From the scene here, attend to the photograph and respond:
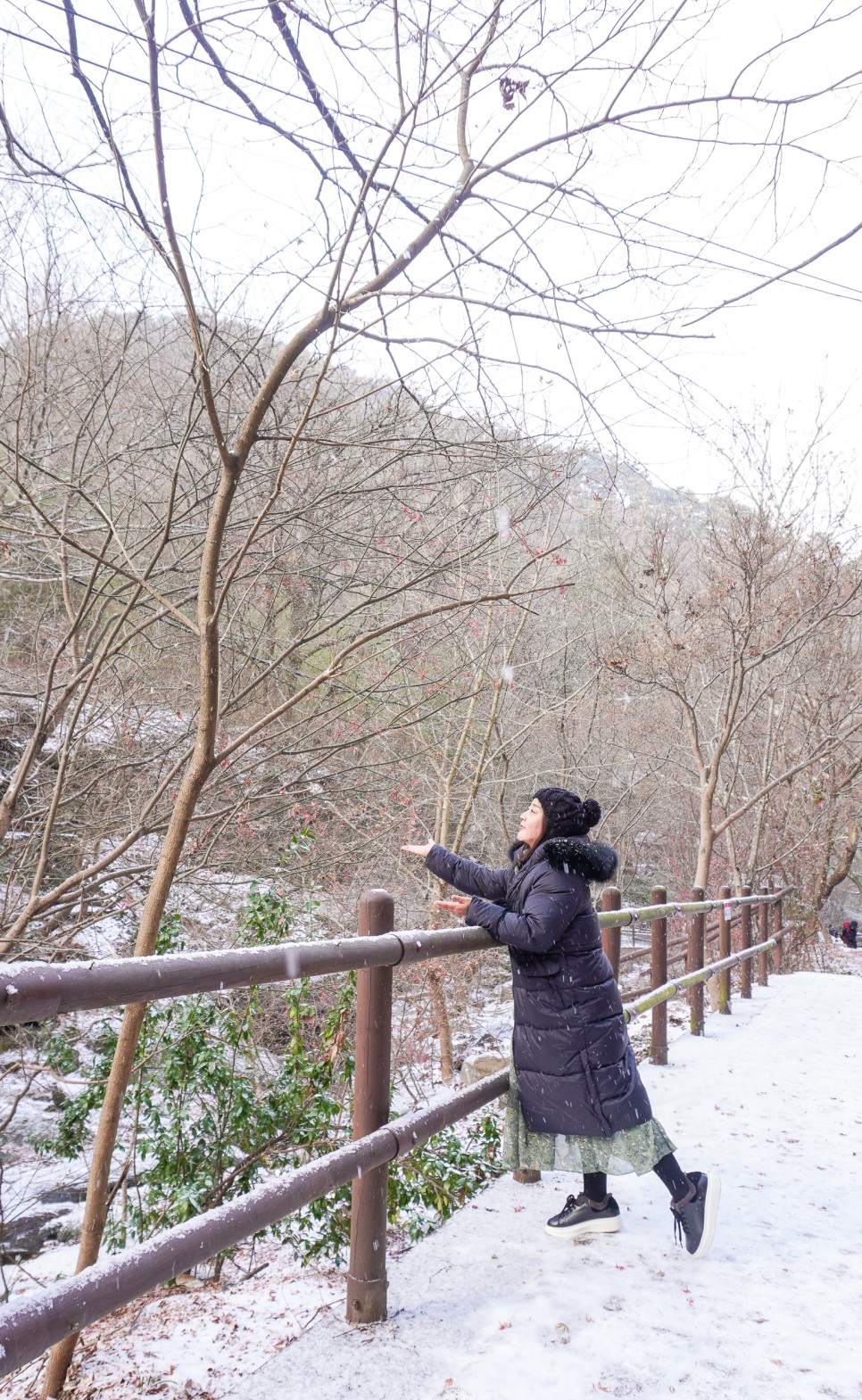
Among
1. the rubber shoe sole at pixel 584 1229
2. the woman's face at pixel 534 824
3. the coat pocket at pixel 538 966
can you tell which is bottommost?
the rubber shoe sole at pixel 584 1229

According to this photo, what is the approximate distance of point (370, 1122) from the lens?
8.18ft

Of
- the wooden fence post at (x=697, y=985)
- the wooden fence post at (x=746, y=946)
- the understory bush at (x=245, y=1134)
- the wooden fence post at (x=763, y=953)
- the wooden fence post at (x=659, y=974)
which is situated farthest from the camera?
the wooden fence post at (x=763, y=953)

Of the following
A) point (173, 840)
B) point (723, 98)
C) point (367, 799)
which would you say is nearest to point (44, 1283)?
point (173, 840)

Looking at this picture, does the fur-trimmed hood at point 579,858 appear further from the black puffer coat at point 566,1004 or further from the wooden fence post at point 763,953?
the wooden fence post at point 763,953

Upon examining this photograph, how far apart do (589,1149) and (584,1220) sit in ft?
0.91

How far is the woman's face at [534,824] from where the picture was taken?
3.22 meters

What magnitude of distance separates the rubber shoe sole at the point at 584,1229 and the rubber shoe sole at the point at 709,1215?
0.85 ft

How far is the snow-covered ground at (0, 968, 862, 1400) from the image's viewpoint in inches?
86.0

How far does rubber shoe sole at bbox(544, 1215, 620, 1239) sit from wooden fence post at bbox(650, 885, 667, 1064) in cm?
277

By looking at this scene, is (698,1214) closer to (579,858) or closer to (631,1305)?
(631,1305)

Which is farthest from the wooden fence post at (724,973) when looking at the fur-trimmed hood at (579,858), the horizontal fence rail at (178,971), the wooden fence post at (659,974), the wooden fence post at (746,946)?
the horizontal fence rail at (178,971)

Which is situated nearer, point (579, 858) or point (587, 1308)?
point (587, 1308)

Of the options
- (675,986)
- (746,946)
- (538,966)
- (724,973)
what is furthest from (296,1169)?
(746,946)

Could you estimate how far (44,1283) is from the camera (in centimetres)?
594
